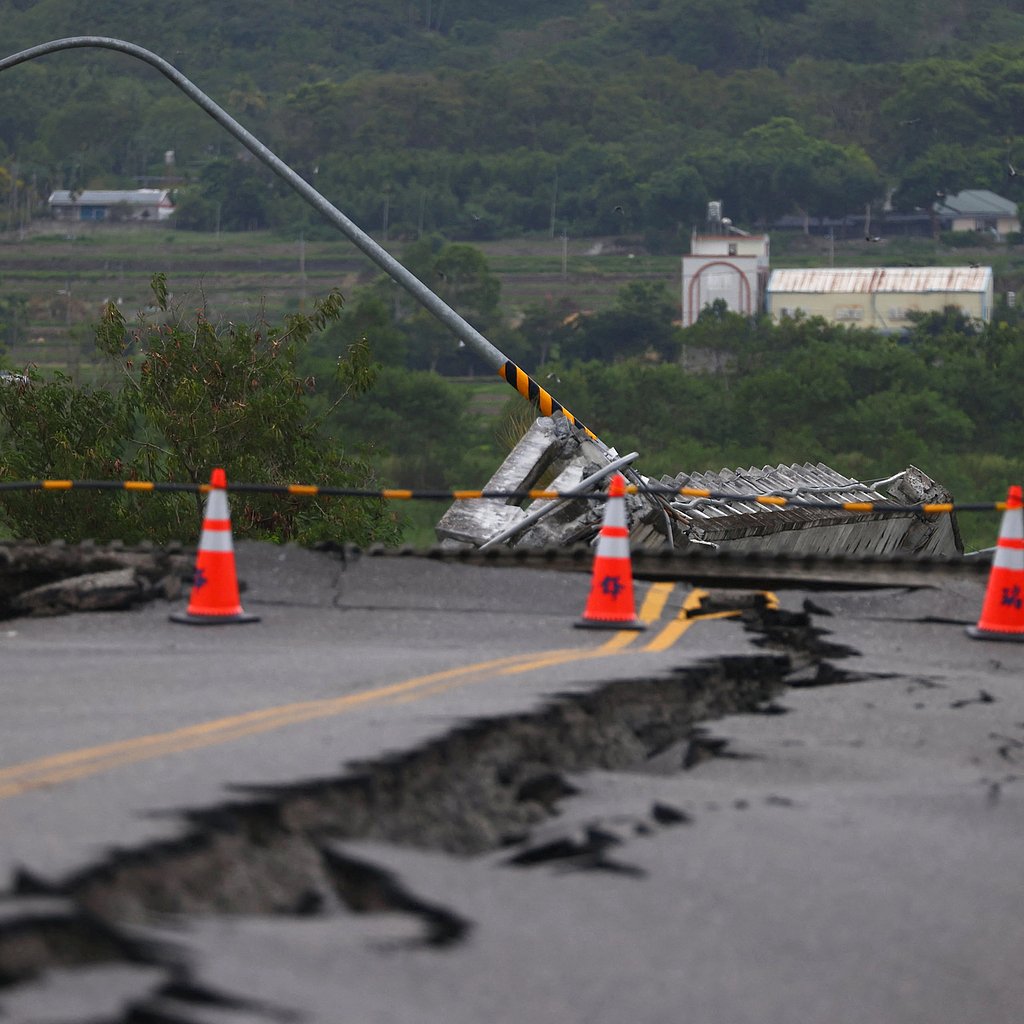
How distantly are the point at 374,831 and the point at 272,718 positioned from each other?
60.2 inches

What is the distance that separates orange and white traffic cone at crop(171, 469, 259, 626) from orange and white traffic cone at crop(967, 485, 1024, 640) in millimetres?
4084

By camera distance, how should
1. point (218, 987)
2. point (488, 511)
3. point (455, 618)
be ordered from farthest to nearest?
point (488, 511) → point (455, 618) → point (218, 987)

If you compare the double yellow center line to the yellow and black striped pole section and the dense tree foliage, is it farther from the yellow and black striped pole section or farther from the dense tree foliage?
the dense tree foliage

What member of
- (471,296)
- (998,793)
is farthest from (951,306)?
(998,793)

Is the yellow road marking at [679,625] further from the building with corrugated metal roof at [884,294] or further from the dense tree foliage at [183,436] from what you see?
the building with corrugated metal roof at [884,294]

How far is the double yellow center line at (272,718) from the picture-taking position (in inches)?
241

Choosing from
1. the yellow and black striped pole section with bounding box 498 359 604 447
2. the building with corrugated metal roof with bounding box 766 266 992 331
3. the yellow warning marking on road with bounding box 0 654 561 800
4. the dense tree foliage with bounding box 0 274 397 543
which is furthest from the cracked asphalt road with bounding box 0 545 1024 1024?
the building with corrugated metal roof with bounding box 766 266 992 331

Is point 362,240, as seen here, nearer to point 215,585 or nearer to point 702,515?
point 702,515

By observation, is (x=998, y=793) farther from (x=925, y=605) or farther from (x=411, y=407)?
(x=411, y=407)

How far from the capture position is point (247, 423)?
29156 mm

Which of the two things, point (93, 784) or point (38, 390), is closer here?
point (93, 784)

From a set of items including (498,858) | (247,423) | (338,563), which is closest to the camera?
(498,858)

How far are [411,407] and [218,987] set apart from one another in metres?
95.5

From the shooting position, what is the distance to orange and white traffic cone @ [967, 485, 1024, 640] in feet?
33.3
